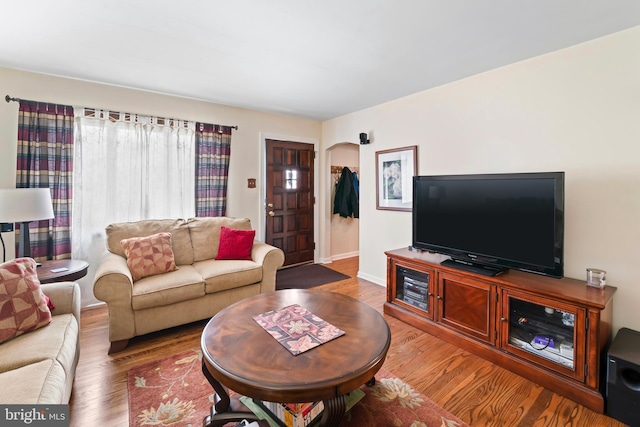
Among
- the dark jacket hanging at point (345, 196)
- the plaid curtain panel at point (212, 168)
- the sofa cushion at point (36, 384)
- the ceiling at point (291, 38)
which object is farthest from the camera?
the dark jacket hanging at point (345, 196)

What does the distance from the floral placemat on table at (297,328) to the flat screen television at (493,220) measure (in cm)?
145

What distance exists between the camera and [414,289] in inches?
110

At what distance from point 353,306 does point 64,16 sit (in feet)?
8.80

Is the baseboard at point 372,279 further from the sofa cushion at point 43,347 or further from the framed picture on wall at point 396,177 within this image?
the sofa cushion at point 43,347

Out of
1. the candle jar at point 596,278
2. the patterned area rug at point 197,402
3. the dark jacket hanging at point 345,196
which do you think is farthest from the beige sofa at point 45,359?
the dark jacket hanging at point 345,196

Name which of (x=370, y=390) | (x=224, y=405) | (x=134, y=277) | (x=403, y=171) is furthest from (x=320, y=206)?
(x=224, y=405)

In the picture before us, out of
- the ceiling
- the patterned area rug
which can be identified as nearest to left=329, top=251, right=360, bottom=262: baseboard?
the ceiling

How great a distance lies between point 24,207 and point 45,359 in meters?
1.55

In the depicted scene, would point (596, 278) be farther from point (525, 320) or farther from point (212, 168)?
point (212, 168)

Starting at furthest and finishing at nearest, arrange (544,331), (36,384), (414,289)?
(414,289) → (544,331) → (36,384)

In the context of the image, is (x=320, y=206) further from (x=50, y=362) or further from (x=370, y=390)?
(x=50, y=362)

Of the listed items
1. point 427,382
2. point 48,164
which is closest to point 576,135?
point 427,382

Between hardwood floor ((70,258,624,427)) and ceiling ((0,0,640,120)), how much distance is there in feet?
7.92

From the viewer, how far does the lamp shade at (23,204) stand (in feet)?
7.30
